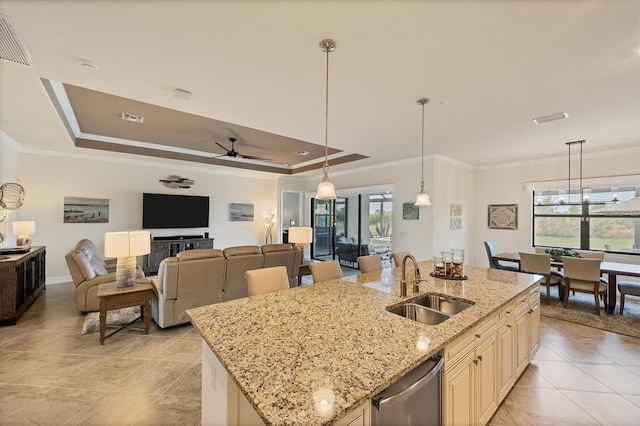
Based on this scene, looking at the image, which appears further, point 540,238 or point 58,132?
point 540,238

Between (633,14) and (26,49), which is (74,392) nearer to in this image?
(26,49)

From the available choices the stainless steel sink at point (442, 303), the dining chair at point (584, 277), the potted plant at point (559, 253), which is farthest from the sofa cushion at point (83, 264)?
the potted plant at point (559, 253)

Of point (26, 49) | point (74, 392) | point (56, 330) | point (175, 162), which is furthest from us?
point (175, 162)

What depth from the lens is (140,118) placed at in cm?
421

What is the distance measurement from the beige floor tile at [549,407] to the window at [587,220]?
4.04m

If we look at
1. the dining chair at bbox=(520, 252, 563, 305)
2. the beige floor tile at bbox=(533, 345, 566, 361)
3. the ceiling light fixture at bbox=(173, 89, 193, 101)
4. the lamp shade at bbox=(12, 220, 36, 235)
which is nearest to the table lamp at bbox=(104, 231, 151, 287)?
the ceiling light fixture at bbox=(173, 89, 193, 101)

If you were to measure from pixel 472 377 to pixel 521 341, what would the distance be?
112 cm

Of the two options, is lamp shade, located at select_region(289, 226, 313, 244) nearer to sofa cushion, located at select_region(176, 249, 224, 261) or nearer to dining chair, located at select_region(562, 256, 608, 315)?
sofa cushion, located at select_region(176, 249, 224, 261)

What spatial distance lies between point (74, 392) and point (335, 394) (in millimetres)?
2632

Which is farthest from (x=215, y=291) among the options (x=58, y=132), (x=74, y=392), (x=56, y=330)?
(x=58, y=132)

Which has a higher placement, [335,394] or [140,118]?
[140,118]

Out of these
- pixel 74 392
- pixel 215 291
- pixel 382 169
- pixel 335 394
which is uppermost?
pixel 382 169

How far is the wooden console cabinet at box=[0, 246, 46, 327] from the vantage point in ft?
11.3

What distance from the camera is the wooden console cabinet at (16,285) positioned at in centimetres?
346
